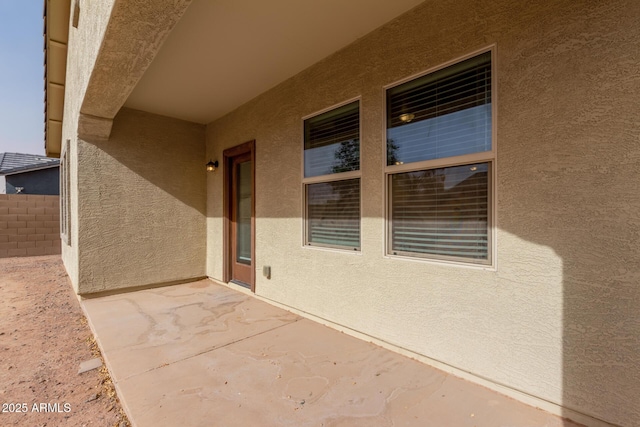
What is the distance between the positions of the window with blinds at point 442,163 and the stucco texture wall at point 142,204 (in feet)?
13.6

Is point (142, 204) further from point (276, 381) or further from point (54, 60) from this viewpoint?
point (276, 381)

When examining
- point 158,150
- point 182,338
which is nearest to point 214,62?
point 158,150

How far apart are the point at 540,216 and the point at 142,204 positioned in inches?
214

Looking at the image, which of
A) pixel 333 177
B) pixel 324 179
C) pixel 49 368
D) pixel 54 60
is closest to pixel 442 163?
pixel 333 177

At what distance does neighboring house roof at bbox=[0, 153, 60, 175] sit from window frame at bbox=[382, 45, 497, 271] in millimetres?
17063

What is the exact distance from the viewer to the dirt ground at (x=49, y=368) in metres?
2.01

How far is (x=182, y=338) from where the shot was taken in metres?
3.07

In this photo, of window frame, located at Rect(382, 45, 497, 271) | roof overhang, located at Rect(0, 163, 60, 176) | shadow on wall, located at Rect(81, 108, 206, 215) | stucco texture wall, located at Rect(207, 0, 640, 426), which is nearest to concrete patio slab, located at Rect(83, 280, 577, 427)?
stucco texture wall, located at Rect(207, 0, 640, 426)

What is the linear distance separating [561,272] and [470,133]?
3.77ft

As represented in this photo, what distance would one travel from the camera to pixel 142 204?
500cm

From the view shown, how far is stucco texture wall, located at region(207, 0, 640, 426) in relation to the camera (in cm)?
166

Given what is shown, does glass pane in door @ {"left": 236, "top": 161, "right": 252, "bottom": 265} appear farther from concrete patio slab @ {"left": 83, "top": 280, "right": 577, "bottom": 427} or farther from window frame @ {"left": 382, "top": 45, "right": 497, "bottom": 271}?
window frame @ {"left": 382, "top": 45, "right": 497, "bottom": 271}

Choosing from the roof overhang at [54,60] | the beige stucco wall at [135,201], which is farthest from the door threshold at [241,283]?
the roof overhang at [54,60]

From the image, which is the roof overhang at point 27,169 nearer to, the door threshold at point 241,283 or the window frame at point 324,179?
the door threshold at point 241,283
